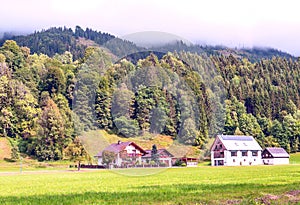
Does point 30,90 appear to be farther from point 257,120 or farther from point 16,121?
point 257,120

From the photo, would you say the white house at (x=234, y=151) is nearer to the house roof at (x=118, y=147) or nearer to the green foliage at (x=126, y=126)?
the house roof at (x=118, y=147)

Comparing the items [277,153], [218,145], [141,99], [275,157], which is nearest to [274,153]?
[277,153]

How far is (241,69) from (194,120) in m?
135

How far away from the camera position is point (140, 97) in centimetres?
3541

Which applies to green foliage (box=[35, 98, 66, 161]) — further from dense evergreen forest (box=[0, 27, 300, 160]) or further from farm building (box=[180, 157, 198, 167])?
farm building (box=[180, 157, 198, 167])

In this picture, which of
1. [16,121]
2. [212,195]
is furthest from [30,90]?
[212,195]

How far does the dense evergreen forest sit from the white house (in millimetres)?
4984

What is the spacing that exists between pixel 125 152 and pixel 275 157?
210 feet

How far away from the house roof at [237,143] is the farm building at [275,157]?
2.89 m

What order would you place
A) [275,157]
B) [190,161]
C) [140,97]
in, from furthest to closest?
[275,157], [190,161], [140,97]

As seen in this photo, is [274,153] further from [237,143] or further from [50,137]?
[50,137]

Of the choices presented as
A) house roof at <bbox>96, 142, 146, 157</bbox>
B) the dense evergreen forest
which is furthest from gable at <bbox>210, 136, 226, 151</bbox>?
house roof at <bbox>96, 142, 146, 157</bbox>

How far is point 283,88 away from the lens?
160m

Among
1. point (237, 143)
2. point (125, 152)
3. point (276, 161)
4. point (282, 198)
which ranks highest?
point (237, 143)
